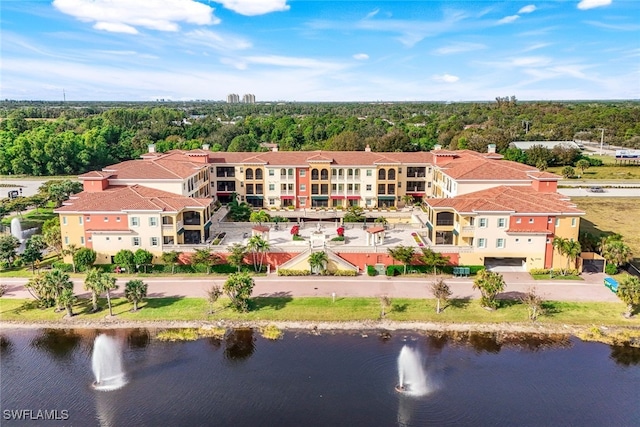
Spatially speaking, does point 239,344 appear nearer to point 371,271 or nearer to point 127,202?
point 371,271

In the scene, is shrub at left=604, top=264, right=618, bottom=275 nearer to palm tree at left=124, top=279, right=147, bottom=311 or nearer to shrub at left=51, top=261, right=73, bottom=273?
palm tree at left=124, top=279, right=147, bottom=311

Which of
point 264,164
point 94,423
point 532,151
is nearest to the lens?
point 94,423

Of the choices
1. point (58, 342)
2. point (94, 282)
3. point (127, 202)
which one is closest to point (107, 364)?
point (58, 342)

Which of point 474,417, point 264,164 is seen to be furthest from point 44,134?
point 474,417

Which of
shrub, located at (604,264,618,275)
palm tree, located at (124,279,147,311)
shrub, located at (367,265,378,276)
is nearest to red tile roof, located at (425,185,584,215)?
shrub, located at (604,264,618,275)

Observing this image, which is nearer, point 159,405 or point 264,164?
point 159,405

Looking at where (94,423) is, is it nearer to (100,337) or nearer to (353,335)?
(100,337)
